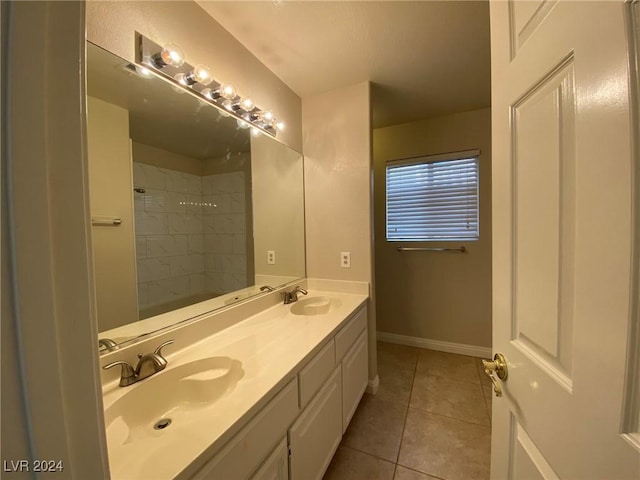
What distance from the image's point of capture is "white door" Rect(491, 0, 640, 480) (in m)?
0.37

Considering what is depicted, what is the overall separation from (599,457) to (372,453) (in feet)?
4.56

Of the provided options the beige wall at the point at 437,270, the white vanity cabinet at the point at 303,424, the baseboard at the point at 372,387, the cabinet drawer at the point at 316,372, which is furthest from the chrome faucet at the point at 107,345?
the beige wall at the point at 437,270

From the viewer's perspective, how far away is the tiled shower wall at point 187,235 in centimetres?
107

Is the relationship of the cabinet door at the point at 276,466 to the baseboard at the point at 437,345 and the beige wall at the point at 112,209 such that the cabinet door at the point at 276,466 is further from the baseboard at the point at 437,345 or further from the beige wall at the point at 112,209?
the baseboard at the point at 437,345

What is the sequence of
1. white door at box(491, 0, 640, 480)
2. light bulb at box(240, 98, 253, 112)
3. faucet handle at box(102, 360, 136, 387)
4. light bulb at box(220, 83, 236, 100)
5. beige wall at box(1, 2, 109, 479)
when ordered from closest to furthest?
beige wall at box(1, 2, 109, 479)
white door at box(491, 0, 640, 480)
faucet handle at box(102, 360, 136, 387)
light bulb at box(220, 83, 236, 100)
light bulb at box(240, 98, 253, 112)

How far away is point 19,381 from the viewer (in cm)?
24

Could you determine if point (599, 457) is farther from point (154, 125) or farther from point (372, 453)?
point (154, 125)

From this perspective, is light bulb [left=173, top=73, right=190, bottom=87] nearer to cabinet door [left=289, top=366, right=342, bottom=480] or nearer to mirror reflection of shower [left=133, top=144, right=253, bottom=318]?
mirror reflection of shower [left=133, top=144, right=253, bottom=318]

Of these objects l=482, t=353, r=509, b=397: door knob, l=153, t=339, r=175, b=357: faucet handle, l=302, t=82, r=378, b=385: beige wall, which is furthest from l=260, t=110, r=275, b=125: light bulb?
l=482, t=353, r=509, b=397: door knob

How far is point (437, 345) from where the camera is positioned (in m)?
2.63

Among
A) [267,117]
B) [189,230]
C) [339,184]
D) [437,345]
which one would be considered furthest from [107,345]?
[437,345]

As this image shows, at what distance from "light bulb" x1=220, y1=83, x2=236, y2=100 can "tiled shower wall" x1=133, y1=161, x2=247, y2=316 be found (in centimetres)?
41

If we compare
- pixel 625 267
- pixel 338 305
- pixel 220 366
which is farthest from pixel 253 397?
pixel 338 305

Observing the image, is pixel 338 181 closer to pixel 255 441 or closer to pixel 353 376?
pixel 353 376
